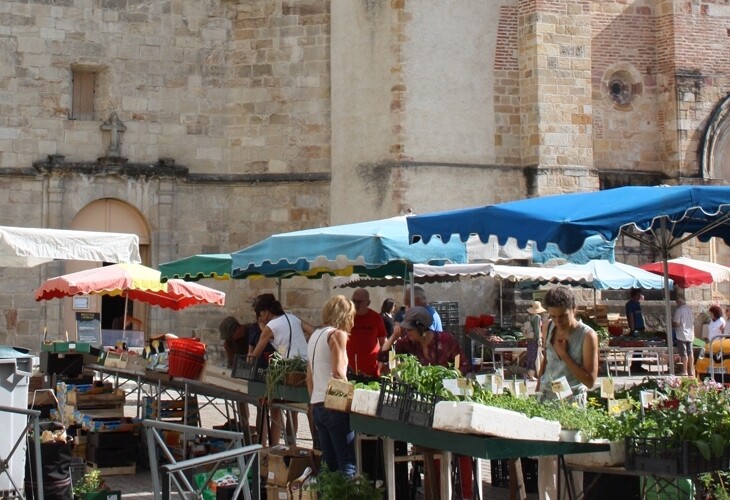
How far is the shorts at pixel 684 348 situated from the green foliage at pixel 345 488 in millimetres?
11309

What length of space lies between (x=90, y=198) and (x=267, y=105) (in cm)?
356

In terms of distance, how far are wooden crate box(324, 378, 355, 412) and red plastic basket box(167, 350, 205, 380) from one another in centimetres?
323

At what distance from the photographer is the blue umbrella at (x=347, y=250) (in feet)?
32.8

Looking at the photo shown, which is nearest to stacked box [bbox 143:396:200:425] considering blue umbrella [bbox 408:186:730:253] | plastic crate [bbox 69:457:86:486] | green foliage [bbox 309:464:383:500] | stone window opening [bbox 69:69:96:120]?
plastic crate [bbox 69:457:86:486]

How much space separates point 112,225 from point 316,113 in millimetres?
4094

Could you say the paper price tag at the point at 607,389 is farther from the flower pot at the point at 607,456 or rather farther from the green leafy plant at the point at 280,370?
the green leafy plant at the point at 280,370

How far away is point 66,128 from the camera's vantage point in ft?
67.9

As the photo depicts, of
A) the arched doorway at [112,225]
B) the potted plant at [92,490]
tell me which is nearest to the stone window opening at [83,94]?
the arched doorway at [112,225]

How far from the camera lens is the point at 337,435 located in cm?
841

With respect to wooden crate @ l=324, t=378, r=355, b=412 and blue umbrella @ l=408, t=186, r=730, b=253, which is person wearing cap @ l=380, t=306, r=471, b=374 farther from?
wooden crate @ l=324, t=378, r=355, b=412

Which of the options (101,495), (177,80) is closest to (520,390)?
(101,495)

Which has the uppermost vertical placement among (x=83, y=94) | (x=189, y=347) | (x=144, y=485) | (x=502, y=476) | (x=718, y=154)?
(x=83, y=94)

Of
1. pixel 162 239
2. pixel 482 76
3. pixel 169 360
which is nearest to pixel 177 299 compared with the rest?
pixel 169 360

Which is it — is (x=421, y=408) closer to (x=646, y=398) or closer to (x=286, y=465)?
(x=646, y=398)
